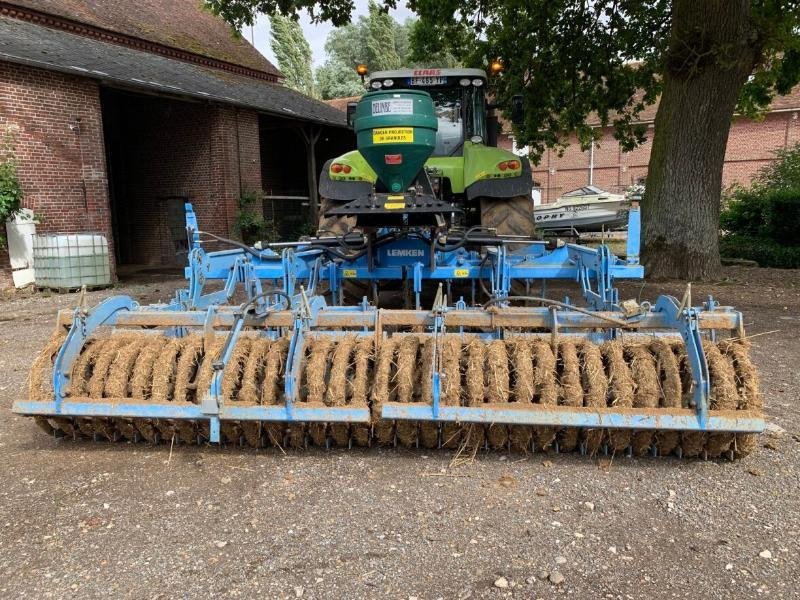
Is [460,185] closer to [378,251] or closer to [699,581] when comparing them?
[378,251]

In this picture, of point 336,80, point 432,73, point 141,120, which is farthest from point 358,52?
point 432,73

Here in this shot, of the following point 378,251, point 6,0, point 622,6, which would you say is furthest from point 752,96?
point 6,0

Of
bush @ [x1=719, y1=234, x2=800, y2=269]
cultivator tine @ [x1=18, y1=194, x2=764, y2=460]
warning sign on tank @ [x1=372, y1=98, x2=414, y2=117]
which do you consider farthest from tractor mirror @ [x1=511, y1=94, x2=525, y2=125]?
bush @ [x1=719, y1=234, x2=800, y2=269]

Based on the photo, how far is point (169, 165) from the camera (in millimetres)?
15719

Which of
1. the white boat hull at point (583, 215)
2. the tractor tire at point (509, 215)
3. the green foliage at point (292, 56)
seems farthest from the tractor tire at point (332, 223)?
the green foliage at point (292, 56)

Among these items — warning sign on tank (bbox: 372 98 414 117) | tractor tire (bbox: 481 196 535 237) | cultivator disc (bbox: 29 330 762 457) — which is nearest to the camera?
cultivator disc (bbox: 29 330 762 457)

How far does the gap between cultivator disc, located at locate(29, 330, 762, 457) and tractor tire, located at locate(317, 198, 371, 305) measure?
9.98 ft

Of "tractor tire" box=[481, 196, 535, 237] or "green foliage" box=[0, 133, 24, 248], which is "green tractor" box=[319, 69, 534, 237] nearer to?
"tractor tire" box=[481, 196, 535, 237]

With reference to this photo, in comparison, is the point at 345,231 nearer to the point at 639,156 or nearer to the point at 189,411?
the point at 189,411

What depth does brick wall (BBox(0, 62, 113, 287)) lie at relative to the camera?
10734mm

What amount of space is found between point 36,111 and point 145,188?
5434mm

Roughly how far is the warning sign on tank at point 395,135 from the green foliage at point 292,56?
47.1 meters

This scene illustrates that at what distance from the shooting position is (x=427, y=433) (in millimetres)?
3482

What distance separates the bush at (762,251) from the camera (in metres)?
13.2
